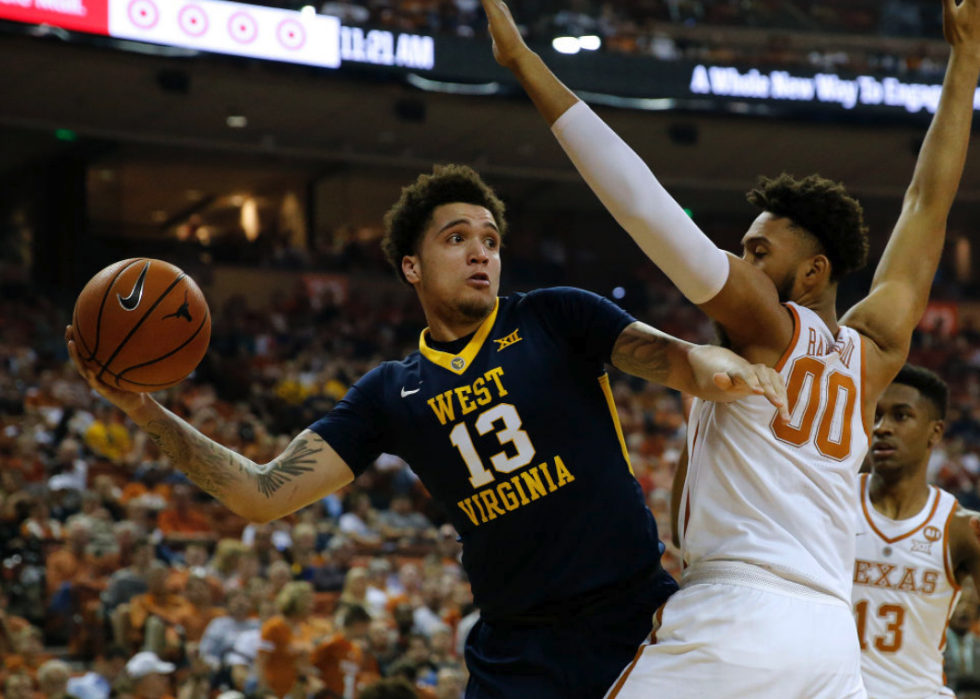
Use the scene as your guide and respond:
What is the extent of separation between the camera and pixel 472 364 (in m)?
3.32

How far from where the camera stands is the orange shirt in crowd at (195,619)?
7.97 meters

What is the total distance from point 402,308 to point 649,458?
7.05m

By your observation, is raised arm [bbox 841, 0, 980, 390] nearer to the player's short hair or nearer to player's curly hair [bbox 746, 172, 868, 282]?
player's curly hair [bbox 746, 172, 868, 282]

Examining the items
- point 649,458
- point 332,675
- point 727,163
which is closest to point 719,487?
point 332,675

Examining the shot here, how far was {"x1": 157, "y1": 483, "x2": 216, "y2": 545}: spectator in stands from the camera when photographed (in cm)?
1027

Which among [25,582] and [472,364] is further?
[25,582]

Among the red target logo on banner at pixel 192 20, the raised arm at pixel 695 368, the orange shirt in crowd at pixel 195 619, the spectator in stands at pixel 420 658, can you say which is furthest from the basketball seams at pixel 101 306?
the red target logo on banner at pixel 192 20

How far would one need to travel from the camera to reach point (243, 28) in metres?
15.4

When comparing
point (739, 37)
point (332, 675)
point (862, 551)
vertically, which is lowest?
point (332, 675)

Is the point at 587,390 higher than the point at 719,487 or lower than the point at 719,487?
higher

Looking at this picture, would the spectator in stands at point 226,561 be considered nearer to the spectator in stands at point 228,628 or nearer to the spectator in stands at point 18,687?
the spectator in stands at point 228,628

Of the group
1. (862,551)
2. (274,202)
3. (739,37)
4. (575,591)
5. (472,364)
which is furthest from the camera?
Answer: (274,202)

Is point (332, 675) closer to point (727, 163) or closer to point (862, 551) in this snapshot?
point (862, 551)

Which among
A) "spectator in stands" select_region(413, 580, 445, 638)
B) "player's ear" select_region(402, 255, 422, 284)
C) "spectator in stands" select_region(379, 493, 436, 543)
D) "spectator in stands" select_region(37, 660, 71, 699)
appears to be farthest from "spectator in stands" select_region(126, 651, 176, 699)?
"spectator in stands" select_region(379, 493, 436, 543)
